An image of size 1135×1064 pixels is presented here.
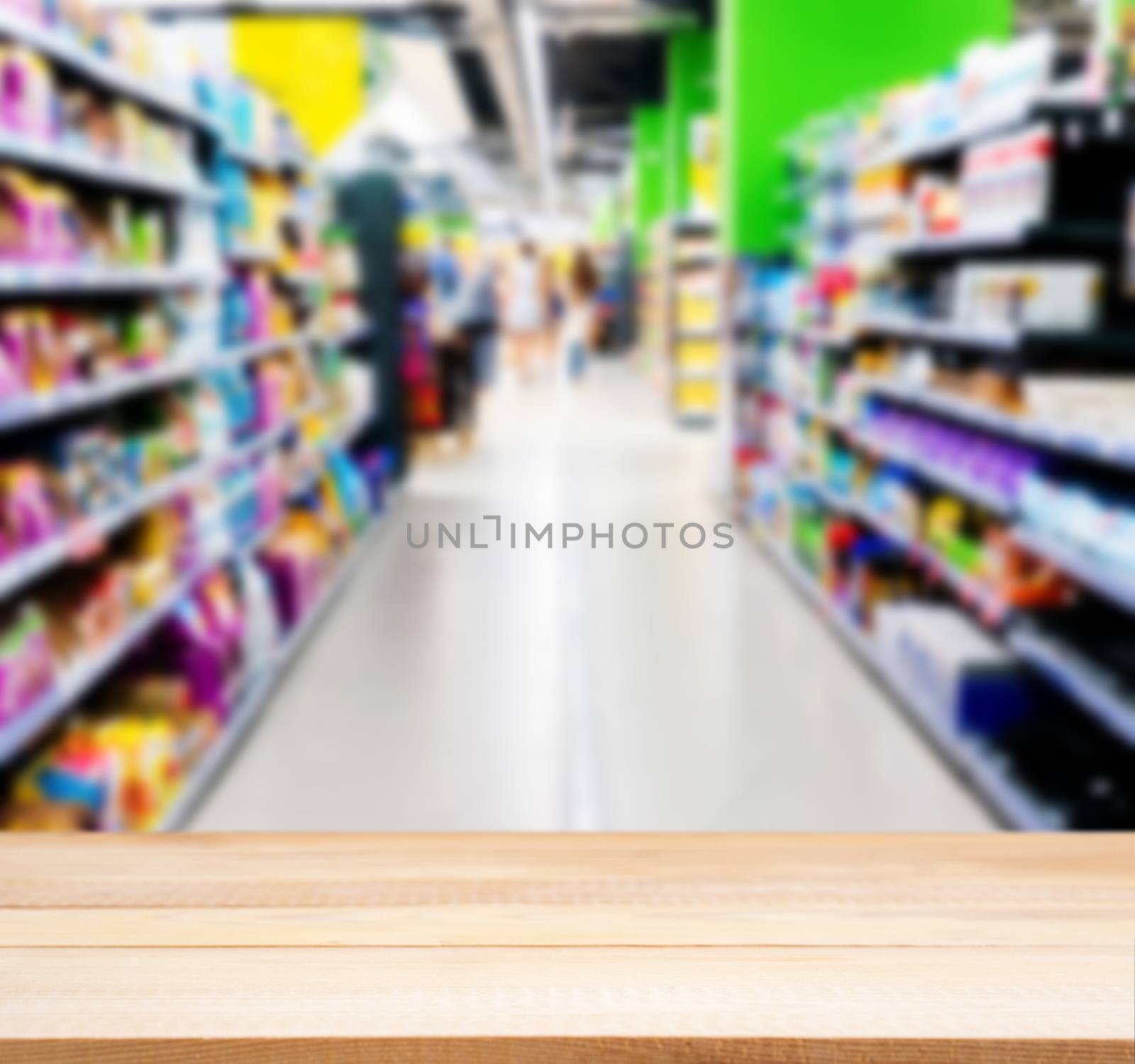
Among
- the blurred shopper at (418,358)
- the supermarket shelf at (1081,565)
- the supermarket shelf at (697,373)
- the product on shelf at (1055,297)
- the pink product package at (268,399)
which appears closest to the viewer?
the supermarket shelf at (1081,565)

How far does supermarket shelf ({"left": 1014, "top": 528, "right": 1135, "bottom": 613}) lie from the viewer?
10.00 feet

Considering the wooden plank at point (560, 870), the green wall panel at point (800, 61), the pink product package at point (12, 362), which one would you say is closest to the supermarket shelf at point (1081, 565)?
the wooden plank at point (560, 870)

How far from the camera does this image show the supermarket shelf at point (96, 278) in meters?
2.77

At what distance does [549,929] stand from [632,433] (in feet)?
37.3

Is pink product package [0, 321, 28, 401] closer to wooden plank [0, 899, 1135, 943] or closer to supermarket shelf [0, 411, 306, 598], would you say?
supermarket shelf [0, 411, 306, 598]

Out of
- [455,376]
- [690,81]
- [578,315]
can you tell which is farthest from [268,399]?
[578,315]

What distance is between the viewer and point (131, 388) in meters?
3.55

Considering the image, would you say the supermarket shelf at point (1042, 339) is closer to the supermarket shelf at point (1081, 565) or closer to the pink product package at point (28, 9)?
the supermarket shelf at point (1081, 565)

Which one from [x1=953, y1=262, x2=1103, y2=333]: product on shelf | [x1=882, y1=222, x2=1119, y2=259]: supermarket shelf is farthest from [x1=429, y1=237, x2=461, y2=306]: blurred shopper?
[x1=953, y1=262, x2=1103, y2=333]: product on shelf

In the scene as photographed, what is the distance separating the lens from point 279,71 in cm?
972

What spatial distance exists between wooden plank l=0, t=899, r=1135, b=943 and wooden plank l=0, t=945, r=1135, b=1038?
0.02m

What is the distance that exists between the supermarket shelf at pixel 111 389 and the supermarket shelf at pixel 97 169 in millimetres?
502

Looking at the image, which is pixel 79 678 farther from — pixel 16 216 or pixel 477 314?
pixel 477 314

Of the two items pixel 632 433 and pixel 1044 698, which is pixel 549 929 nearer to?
pixel 1044 698
